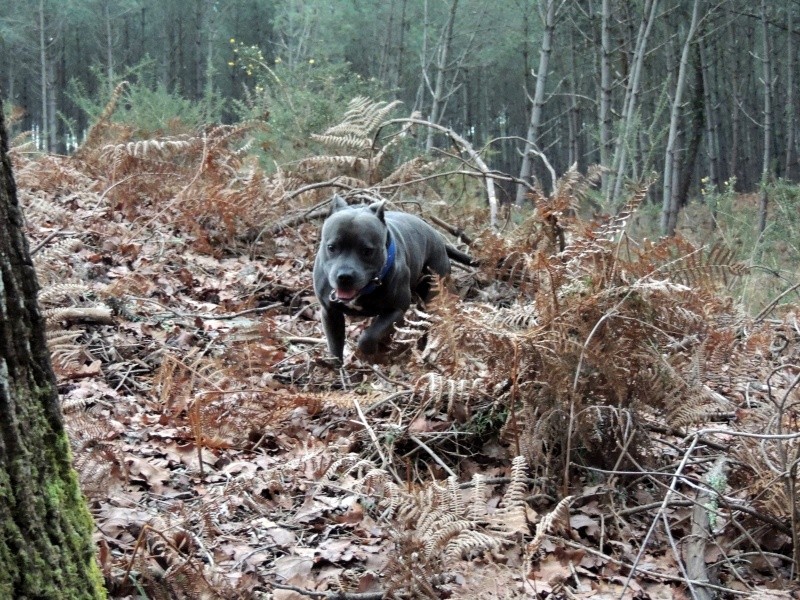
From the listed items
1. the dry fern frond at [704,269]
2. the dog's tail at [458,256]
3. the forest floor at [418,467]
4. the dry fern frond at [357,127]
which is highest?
the dry fern frond at [357,127]

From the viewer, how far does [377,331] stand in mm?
5465

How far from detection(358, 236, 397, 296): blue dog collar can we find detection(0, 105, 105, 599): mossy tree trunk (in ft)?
11.6

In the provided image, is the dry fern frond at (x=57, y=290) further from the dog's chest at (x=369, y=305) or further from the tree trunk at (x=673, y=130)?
the tree trunk at (x=673, y=130)

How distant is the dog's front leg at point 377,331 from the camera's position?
17.8ft

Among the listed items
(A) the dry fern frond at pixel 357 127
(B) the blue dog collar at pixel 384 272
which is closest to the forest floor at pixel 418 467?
(B) the blue dog collar at pixel 384 272

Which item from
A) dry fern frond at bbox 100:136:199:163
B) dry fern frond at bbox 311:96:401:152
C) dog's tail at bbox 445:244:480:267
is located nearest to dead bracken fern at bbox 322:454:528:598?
dog's tail at bbox 445:244:480:267

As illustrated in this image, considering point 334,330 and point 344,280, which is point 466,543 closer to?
point 344,280

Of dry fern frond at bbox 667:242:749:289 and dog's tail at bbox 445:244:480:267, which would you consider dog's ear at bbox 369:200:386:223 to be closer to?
dog's tail at bbox 445:244:480:267

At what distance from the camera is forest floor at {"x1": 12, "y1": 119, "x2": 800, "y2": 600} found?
8.96 ft

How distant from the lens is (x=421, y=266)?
21.2ft

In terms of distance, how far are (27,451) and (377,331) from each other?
3770mm

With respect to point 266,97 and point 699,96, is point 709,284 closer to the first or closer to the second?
point 266,97

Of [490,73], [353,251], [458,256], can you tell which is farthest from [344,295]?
[490,73]

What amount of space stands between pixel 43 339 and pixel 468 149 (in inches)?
283
